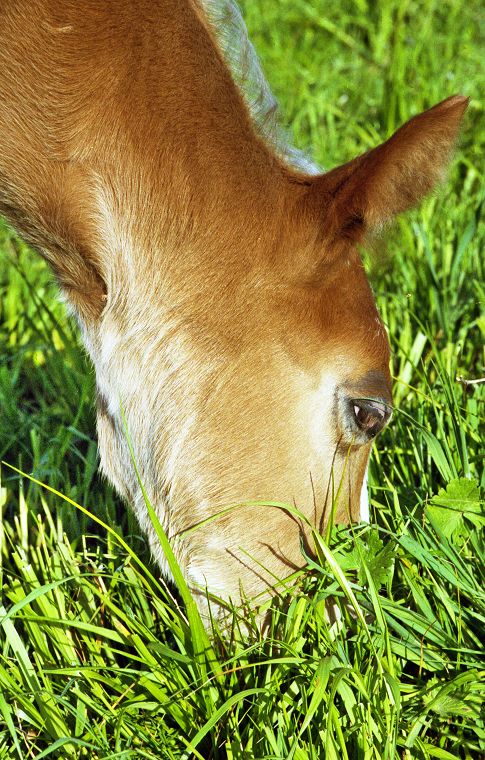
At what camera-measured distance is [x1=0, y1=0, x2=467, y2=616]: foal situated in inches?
77.0

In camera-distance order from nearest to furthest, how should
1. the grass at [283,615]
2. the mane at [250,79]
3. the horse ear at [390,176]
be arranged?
the horse ear at [390,176], the grass at [283,615], the mane at [250,79]

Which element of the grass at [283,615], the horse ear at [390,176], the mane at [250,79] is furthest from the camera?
the mane at [250,79]

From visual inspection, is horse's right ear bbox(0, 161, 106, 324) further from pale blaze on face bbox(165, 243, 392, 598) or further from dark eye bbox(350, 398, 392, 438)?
dark eye bbox(350, 398, 392, 438)

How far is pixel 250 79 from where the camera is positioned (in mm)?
2088

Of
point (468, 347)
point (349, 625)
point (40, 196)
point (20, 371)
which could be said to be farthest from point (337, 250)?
point (20, 371)

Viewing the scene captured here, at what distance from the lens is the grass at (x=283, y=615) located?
6.41 ft

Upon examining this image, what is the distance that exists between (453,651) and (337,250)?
0.93 metres

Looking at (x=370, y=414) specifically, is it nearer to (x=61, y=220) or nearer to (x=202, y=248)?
(x=202, y=248)

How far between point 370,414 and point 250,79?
77 cm

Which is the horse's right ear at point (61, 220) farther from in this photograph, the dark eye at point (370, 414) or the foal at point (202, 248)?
the dark eye at point (370, 414)

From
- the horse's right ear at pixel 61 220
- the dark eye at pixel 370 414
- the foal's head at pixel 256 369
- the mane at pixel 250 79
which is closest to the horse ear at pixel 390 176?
the foal's head at pixel 256 369

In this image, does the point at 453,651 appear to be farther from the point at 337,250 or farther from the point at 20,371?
the point at 20,371

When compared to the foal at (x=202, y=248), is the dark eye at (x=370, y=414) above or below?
below

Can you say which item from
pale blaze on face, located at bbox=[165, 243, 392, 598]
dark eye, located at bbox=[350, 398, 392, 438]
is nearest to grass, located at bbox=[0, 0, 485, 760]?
pale blaze on face, located at bbox=[165, 243, 392, 598]
